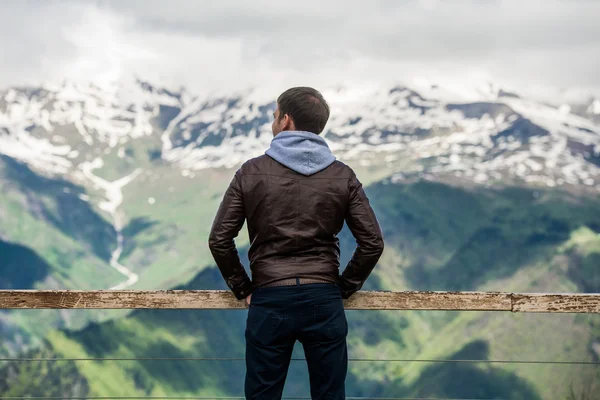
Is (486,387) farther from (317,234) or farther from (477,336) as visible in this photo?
(317,234)

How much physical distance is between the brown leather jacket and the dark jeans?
11cm

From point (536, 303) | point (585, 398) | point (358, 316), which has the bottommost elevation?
point (358, 316)

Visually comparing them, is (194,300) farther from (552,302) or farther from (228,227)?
(552,302)

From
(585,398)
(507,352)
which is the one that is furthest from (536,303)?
(507,352)

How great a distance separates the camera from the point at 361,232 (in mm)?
4832

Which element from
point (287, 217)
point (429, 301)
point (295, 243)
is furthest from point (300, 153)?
point (429, 301)

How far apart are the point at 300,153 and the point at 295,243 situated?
22.1 inches

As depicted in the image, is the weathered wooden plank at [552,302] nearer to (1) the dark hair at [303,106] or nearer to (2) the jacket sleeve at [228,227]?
(1) the dark hair at [303,106]

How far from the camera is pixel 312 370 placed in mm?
4809

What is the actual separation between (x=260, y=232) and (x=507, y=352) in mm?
168915

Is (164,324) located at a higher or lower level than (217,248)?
lower

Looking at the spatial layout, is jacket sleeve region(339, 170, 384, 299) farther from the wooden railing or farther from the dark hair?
the wooden railing

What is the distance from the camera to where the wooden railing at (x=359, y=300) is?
5660 millimetres

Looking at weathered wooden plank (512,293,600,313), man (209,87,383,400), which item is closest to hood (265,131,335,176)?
man (209,87,383,400)
